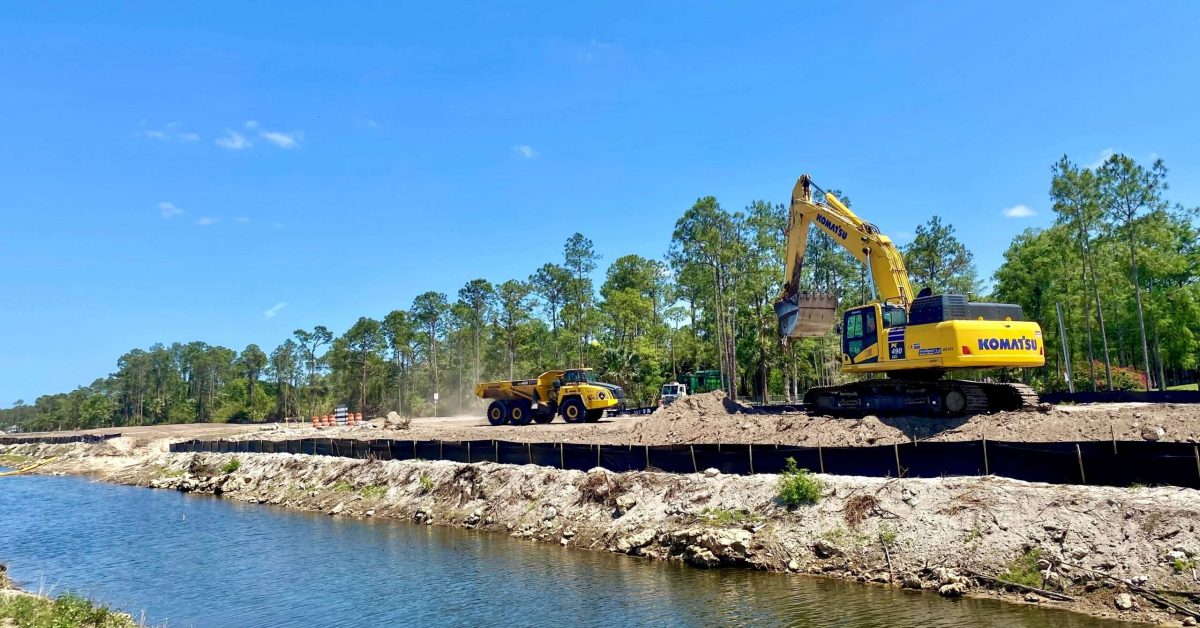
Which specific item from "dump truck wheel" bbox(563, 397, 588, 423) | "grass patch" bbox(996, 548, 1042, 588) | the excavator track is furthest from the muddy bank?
"dump truck wheel" bbox(563, 397, 588, 423)

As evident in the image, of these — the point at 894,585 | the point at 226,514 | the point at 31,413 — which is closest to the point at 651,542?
the point at 894,585

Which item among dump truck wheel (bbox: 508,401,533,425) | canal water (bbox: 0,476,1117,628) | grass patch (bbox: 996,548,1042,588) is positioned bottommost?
canal water (bbox: 0,476,1117,628)

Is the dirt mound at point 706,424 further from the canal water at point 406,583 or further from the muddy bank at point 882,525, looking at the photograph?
Answer: the canal water at point 406,583

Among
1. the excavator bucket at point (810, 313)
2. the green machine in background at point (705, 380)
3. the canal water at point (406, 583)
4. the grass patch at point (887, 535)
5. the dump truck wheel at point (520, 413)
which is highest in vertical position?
the excavator bucket at point (810, 313)

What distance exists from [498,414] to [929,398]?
74.0 feet

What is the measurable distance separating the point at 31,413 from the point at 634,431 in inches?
6856

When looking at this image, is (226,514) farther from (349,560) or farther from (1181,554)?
(1181,554)

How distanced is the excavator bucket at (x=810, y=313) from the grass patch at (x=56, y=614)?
20188 mm

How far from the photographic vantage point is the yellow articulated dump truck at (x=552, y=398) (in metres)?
34.5

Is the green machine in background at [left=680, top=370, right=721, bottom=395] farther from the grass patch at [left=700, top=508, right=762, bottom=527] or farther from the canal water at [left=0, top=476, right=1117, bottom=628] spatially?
the grass patch at [left=700, top=508, right=762, bottom=527]

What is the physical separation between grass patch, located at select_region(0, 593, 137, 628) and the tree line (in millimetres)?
24313

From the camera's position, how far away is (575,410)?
3462cm

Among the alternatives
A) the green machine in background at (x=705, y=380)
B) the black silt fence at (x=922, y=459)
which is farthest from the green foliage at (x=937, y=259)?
the black silt fence at (x=922, y=459)

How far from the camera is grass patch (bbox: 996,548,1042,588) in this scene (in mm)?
11398
